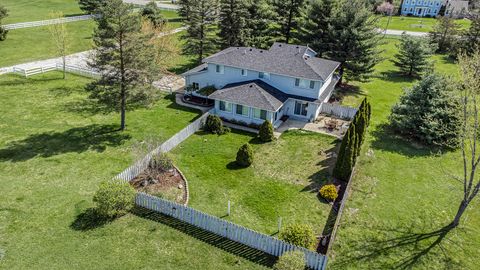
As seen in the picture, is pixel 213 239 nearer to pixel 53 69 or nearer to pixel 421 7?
pixel 53 69

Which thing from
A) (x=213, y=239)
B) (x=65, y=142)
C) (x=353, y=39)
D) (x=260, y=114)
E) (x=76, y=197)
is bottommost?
(x=213, y=239)

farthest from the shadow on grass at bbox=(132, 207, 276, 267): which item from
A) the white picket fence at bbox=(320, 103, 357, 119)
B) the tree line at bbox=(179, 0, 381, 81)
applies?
the tree line at bbox=(179, 0, 381, 81)

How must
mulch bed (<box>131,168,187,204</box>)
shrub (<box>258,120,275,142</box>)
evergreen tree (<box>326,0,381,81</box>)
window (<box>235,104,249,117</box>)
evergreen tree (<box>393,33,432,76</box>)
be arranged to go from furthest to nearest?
evergreen tree (<box>393,33,432,76</box>) < evergreen tree (<box>326,0,381,81</box>) < window (<box>235,104,249,117</box>) < shrub (<box>258,120,275,142</box>) < mulch bed (<box>131,168,187,204</box>)

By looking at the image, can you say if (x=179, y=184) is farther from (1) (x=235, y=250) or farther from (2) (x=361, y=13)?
(2) (x=361, y=13)

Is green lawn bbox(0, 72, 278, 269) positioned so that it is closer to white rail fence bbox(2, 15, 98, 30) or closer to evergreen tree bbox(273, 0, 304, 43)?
evergreen tree bbox(273, 0, 304, 43)

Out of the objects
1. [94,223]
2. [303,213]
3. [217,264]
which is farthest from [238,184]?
[94,223]

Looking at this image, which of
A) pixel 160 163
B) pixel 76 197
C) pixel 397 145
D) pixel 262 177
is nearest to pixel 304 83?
pixel 397 145

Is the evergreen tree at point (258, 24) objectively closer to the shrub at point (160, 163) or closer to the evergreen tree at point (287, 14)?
the evergreen tree at point (287, 14)
